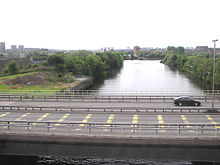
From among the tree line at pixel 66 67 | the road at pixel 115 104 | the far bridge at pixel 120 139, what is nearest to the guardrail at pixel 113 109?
the far bridge at pixel 120 139

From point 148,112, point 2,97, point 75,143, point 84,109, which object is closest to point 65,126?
point 75,143

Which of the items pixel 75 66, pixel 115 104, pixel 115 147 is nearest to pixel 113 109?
pixel 115 104

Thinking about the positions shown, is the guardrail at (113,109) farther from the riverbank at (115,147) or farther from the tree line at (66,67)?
the tree line at (66,67)

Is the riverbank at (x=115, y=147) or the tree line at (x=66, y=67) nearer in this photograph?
the riverbank at (x=115, y=147)

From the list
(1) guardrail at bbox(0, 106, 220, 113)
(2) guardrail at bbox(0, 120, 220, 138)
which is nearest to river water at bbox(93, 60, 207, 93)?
(1) guardrail at bbox(0, 106, 220, 113)

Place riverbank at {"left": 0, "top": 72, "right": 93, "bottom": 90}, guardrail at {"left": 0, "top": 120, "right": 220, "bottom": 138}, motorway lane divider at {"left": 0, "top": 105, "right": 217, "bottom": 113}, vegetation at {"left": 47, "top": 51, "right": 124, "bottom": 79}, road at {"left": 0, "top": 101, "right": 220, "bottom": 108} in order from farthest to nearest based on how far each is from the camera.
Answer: vegetation at {"left": 47, "top": 51, "right": 124, "bottom": 79} < riverbank at {"left": 0, "top": 72, "right": 93, "bottom": 90} < road at {"left": 0, "top": 101, "right": 220, "bottom": 108} < motorway lane divider at {"left": 0, "top": 105, "right": 217, "bottom": 113} < guardrail at {"left": 0, "top": 120, "right": 220, "bottom": 138}

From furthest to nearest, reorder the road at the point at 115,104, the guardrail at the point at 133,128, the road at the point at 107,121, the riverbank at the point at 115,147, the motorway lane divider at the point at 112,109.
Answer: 1. the road at the point at 115,104
2. the motorway lane divider at the point at 112,109
3. the road at the point at 107,121
4. the guardrail at the point at 133,128
5. the riverbank at the point at 115,147

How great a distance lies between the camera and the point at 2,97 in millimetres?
36969

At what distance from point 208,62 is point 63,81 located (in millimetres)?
48202

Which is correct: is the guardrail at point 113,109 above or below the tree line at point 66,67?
below

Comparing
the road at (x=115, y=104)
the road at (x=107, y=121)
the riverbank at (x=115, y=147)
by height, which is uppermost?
the road at (x=115, y=104)

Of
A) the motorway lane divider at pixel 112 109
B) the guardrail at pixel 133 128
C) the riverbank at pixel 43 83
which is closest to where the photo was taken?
the guardrail at pixel 133 128

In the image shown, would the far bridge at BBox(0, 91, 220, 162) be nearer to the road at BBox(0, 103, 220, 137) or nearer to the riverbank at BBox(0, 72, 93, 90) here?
the road at BBox(0, 103, 220, 137)

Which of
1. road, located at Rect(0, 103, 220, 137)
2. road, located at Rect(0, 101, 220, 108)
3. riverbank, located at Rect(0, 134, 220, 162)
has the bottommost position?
riverbank, located at Rect(0, 134, 220, 162)
